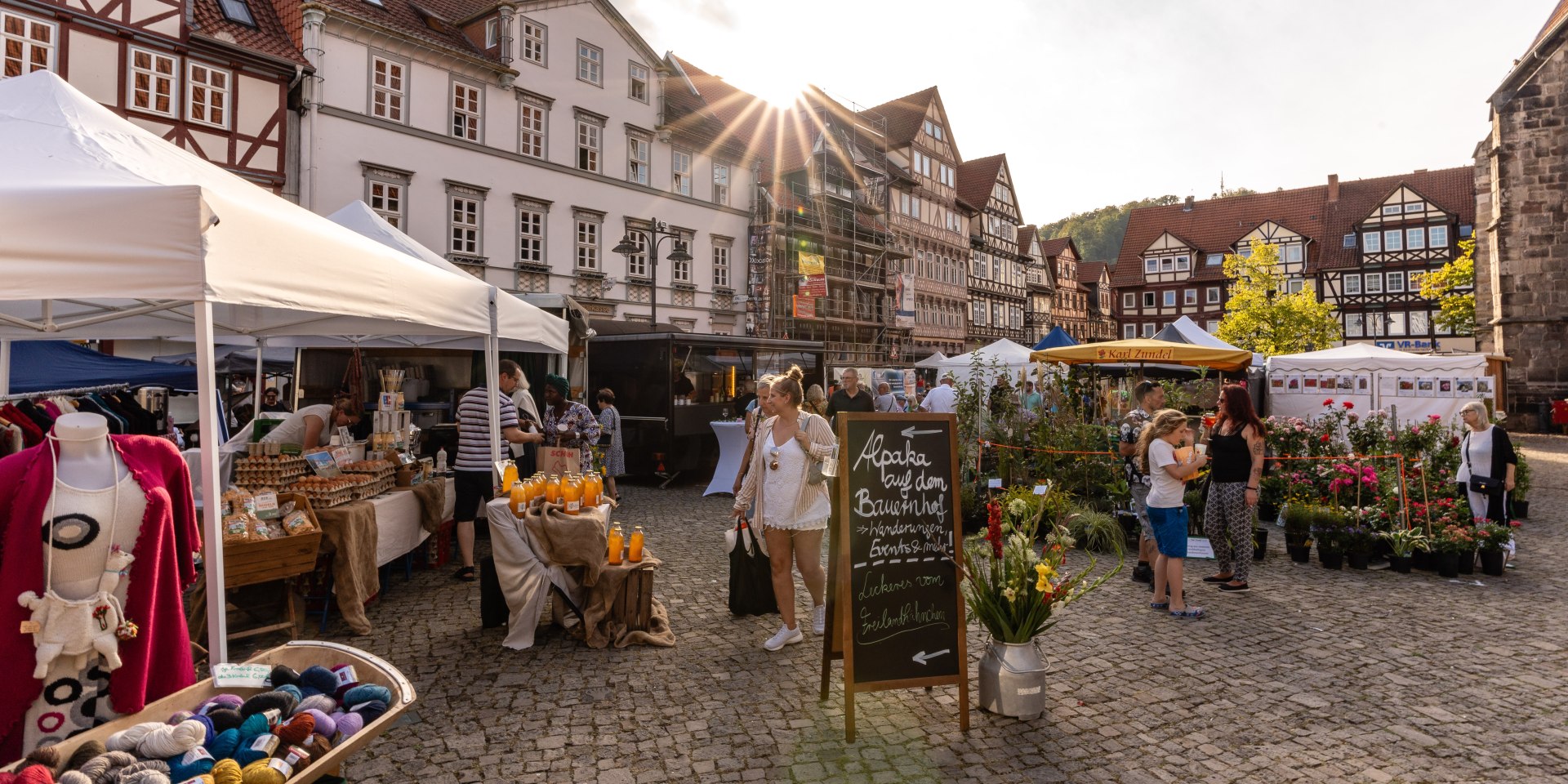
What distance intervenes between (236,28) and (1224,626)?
22663 millimetres

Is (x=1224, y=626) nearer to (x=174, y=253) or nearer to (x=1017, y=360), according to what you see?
(x=174, y=253)

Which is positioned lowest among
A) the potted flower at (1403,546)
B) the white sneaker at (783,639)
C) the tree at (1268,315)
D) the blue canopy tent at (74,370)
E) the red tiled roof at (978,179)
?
the white sneaker at (783,639)

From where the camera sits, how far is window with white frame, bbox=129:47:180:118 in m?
16.5

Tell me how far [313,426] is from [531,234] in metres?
18.1

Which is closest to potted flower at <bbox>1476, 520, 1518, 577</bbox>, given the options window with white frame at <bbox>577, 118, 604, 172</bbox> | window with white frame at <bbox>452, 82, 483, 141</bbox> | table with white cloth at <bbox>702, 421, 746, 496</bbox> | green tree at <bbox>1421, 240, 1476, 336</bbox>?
table with white cloth at <bbox>702, 421, 746, 496</bbox>

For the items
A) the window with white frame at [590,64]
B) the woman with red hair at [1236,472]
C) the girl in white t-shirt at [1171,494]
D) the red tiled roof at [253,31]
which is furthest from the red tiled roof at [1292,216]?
the girl in white t-shirt at [1171,494]

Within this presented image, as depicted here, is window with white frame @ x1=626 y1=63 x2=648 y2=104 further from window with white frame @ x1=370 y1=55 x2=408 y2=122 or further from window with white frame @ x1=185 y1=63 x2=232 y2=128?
window with white frame @ x1=185 y1=63 x2=232 y2=128

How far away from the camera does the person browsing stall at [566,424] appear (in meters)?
8.52

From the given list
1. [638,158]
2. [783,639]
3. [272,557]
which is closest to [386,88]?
[638,158]

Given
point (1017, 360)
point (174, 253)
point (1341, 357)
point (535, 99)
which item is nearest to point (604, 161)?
point (535, 99)

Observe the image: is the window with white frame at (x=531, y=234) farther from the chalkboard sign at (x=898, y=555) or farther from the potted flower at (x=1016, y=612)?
the potted flower at (x=1016, y=612)

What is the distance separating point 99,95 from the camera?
52.5 ft

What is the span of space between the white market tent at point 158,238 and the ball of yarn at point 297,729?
1.41m

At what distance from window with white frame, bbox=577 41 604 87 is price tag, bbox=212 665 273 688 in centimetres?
2525
